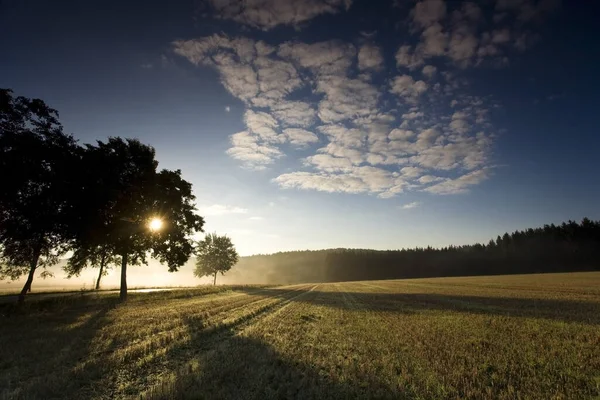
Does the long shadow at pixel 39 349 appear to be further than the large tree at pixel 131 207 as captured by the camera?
No

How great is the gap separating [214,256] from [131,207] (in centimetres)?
5315

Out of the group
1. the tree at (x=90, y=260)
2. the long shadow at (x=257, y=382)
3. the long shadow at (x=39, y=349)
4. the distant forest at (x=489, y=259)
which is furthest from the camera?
the distant forest at (x=489, y=259)

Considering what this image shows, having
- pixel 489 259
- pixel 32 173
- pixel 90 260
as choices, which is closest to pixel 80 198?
pixel 32 173

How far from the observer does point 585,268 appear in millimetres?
111000

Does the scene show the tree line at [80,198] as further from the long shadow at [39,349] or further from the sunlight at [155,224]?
the long shadow at [39,349]

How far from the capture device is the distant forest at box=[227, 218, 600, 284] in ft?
390

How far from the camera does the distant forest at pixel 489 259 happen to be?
390ft

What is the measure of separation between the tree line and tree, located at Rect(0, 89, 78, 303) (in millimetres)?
44

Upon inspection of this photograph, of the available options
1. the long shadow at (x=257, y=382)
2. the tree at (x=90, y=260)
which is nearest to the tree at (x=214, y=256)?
the tree at (x=90, y=260)

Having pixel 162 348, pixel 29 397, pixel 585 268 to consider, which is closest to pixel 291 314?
pixel 162 348

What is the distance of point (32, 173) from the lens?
19.5 meters

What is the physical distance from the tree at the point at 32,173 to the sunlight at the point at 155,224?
824 centimetres

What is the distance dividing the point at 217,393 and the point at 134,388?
80.6 inches

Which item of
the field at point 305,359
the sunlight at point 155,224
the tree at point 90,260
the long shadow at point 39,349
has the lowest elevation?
the field at point 305,359
